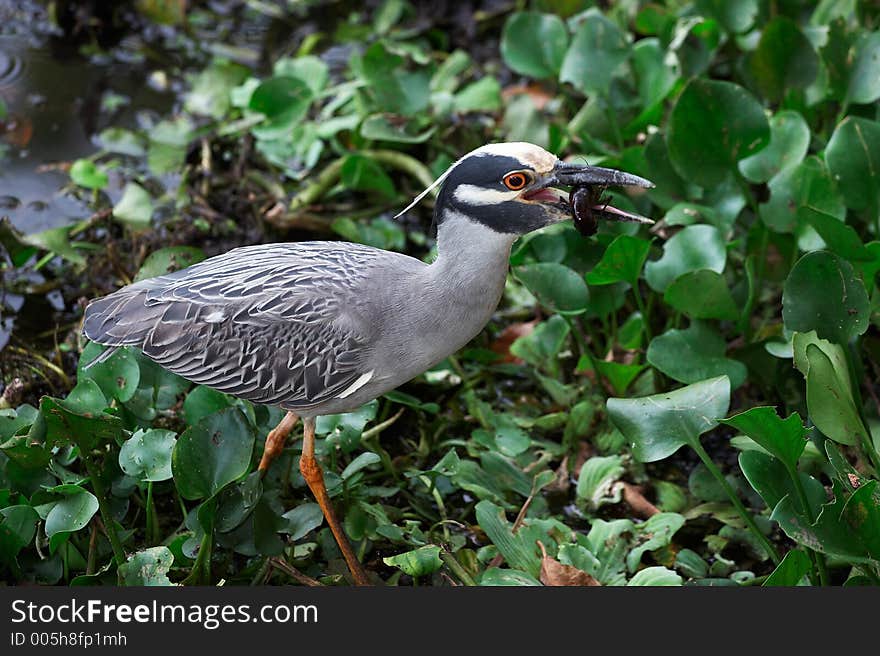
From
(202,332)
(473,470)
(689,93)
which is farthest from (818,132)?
(202,332)

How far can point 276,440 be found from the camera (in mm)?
3871

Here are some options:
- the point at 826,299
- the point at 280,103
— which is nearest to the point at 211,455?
the point at 826,299

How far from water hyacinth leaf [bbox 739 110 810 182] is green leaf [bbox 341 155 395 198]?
1.67 m

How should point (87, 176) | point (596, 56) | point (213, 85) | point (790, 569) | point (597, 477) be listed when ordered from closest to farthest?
point (790, 569), point (597, 477), point (596, 56), point (87, 176), point (213, 85)

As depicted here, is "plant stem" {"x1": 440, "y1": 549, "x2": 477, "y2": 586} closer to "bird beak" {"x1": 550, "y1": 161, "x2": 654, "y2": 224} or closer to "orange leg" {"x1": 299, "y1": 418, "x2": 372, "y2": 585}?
"orange leg" {"x1": 299, "y1": 418, "x2": 372, "y2": 585}

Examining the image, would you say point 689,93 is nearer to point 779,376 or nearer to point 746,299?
point 746,299

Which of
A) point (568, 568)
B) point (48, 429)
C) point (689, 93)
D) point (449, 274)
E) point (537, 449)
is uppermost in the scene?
point (689, 93)

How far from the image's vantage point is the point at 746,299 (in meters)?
4.36

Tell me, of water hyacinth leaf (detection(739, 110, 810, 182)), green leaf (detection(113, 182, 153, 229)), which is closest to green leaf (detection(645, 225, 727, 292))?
water hyacinth leaf (detection(739, 110, 810, 182))

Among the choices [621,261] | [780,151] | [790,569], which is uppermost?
[780,151]

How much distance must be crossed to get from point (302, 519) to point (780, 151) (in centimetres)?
257

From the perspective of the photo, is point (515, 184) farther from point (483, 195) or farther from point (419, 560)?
point (419, 560)

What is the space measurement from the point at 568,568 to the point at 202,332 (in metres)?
1.42

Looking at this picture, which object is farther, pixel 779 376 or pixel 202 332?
pixel 779 376
